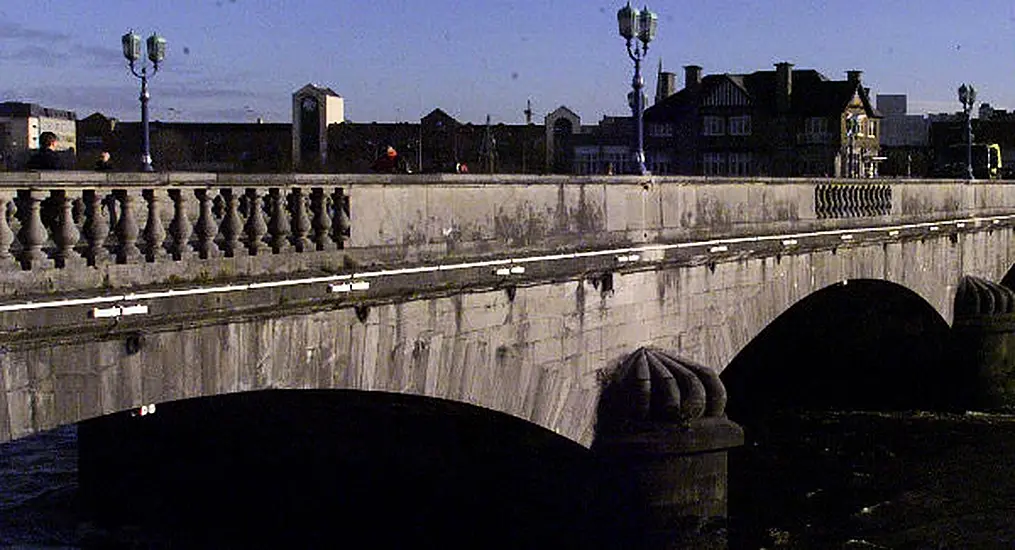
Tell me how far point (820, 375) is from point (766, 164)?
53837 mm

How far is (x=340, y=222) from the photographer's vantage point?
12.6 metres

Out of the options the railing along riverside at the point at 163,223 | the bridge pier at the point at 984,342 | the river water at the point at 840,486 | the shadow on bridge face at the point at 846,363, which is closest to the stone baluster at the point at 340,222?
the railing along riverside at the point at 163,223

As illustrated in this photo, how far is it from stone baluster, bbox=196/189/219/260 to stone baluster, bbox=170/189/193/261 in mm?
153

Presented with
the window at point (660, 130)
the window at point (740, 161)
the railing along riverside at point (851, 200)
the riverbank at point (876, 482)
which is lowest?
the riverbank at point (876, 482)

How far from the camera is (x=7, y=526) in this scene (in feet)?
68.0

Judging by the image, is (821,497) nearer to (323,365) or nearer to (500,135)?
(323,365)

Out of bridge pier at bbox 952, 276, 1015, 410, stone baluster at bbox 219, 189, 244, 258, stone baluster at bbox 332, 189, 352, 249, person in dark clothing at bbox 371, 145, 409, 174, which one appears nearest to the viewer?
stone baluster at bbox 219, 189, 244, 258

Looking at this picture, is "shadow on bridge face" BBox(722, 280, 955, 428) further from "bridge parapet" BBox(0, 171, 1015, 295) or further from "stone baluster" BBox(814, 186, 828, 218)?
"bridge parapet" BBox(0, 171, 1015, 295)

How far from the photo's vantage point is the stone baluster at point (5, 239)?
9.43 metres

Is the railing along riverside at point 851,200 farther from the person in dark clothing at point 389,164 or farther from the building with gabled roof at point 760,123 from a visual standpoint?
the building with gabled roof at point 760,123

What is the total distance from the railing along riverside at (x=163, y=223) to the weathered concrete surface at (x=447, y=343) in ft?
1.47

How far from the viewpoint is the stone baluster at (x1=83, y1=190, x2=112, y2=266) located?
33.0 feet

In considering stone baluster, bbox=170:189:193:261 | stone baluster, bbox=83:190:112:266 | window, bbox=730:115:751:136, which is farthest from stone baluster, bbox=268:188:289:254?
window, bbox=730:115:751:136

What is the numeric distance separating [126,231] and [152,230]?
11.1 inches
